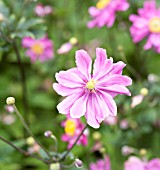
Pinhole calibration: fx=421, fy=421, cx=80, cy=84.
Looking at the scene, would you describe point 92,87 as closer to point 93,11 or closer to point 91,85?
point 91,85

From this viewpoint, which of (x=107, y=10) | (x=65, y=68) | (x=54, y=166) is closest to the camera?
(x=54, y=166)

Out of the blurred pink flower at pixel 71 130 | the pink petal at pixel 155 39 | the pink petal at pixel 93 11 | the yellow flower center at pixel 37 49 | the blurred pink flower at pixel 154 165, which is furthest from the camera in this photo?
the yellow flower center at pixel 37 49

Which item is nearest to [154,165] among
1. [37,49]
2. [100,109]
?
[100,109]

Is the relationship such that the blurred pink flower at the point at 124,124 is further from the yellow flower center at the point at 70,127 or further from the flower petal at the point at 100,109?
the flower petal at the point at 100,109

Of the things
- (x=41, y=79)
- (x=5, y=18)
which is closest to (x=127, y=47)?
(x=41, y=79)

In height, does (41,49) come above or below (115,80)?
above

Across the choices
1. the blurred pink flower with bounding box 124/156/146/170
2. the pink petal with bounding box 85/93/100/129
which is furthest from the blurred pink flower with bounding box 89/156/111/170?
the pink petal with bounding box 85/93/100/129

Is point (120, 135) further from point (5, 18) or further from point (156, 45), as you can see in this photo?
point (5, 18)

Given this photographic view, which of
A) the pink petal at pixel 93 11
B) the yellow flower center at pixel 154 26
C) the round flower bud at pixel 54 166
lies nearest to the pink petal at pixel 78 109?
the round flower bud at pixel 54 166
